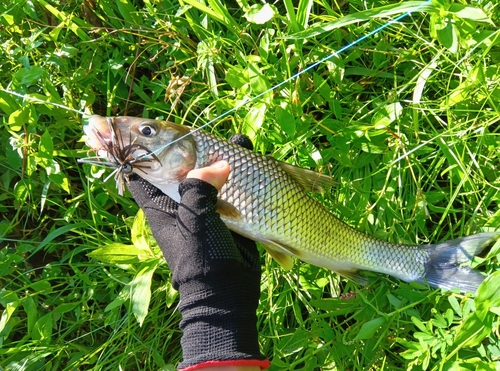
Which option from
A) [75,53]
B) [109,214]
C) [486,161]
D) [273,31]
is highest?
[273,31]

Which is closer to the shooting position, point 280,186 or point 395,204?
point 280,186

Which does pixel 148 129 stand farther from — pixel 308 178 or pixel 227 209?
pixel 308 178

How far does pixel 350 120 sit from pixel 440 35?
598 millimetres

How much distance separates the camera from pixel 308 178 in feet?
6.43

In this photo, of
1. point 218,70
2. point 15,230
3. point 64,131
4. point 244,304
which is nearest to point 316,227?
point 244,304

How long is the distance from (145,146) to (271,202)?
497 millimetres

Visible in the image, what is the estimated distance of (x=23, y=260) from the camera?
2.51m

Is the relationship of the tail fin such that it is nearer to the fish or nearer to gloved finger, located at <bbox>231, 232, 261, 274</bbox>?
the fish

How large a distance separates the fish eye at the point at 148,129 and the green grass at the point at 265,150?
0.45m

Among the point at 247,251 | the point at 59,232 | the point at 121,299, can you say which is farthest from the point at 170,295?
the point at 59,232

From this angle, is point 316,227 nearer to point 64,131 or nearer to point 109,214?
point 109,214

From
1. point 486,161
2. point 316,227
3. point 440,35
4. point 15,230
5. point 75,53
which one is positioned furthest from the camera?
point 15,230

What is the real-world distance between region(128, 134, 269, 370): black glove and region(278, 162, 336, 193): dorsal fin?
36 cm

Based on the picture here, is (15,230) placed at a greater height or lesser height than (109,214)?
lesser
